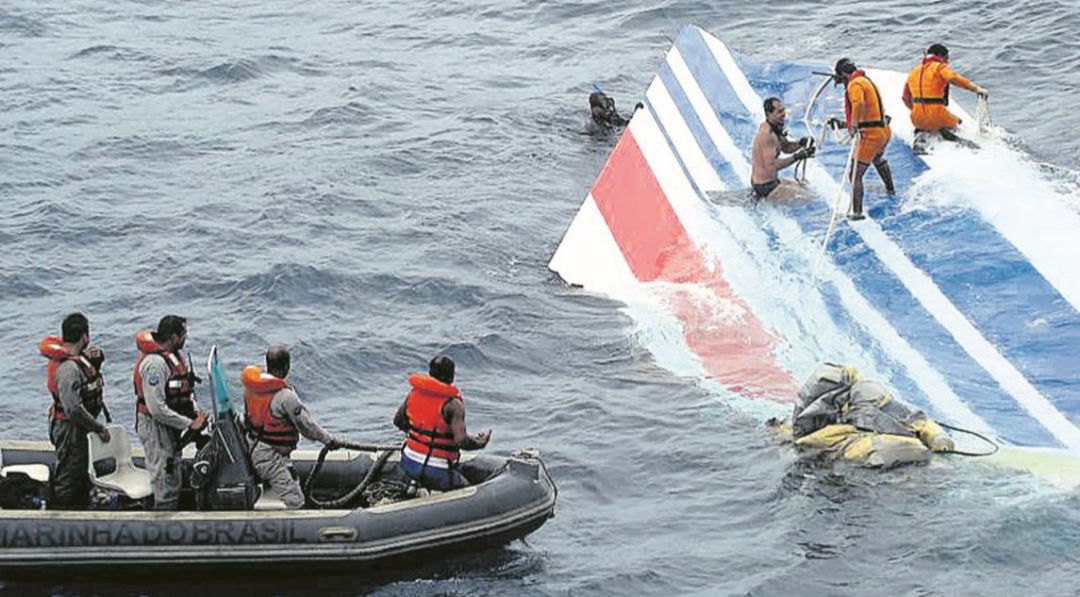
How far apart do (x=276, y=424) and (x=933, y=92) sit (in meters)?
9.09

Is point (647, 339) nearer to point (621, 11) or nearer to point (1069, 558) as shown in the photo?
point (1069, 558)

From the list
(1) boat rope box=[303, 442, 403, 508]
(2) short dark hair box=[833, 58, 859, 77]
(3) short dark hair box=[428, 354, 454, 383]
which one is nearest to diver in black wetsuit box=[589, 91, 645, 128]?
(2) short dark hair box=[833, 58, 859, 77]

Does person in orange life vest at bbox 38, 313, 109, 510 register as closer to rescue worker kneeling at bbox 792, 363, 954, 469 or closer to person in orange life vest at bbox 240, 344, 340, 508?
person in orange life vest at bbox 240, 344, 340, 508

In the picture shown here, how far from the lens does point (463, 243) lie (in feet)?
60.9

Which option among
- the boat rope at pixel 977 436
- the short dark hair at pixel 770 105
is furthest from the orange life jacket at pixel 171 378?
the short dark hair at pixel 770 105

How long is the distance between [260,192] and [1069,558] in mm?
11847

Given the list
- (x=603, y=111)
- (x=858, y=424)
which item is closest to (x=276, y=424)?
(x=858, y=424)

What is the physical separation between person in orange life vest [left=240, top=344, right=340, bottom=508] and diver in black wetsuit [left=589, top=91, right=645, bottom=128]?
1129cm

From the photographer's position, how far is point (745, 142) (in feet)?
63.3

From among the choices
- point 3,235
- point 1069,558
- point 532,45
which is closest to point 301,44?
point 532,45

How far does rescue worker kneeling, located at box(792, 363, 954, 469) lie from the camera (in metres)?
12.3

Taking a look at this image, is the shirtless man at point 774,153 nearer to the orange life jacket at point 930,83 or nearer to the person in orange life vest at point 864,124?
the person in orange life vest at point 864,124

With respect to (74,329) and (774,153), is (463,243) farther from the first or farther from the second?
(74,329)

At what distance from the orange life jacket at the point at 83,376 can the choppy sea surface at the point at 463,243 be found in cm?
118
